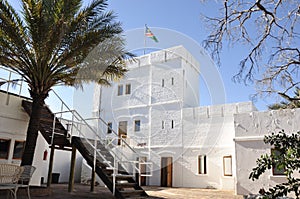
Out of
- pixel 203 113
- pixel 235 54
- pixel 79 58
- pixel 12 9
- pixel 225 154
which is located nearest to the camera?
pixel 235 54

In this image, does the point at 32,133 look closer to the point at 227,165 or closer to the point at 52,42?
the point at 52,42

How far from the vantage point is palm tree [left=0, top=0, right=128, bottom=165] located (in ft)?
24.4

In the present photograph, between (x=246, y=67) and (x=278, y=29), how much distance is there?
3.43 ft

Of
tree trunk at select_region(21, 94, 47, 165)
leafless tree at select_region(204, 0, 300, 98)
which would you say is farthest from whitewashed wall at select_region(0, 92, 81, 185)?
leafless tree at select_region(204, 0, 300, 98)

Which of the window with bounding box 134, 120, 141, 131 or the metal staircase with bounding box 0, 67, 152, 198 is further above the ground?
the window with bounding box 134, 120, 141, 131

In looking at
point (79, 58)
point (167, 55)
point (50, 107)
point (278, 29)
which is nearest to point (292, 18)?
point (278, 29)

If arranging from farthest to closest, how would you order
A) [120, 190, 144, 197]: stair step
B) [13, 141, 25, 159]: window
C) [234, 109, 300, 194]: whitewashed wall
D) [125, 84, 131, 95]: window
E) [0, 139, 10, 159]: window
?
1. [125, 84, 131, 95]: window
2. [234, 109, 300, 194]: whitewashed wall
3. [13, 141, 25, 159]: window
4. [0, 139, 10, 159]: window
5. [120, 190, 144, 197]: stair step

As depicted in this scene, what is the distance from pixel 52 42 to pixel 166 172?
1150cm

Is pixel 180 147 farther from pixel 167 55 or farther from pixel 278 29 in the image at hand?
pixel 278 29

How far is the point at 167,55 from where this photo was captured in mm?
18562

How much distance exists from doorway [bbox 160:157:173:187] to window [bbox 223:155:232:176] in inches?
133

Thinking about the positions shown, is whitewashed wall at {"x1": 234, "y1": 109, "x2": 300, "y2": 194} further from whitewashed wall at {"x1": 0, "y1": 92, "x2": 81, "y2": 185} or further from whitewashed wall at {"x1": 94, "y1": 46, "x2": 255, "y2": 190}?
whitewashed wall at {"x1": 0, "y1": 92, "x2": 81, "y2": 185}

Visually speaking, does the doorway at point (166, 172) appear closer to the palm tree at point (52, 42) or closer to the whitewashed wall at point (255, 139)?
the whitewashed wall at point (255, 139)

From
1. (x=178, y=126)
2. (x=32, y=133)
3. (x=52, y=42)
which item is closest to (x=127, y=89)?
(x=178, y=126)
